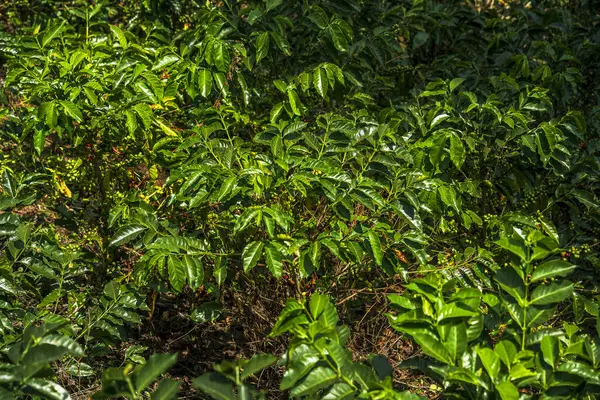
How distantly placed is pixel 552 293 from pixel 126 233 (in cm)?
177

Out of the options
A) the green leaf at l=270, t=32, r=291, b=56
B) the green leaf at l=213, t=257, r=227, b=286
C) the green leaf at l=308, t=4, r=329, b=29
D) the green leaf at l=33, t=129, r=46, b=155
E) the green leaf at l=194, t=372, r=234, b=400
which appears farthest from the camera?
the green leaf at l=308, t=4, r=329, b=29

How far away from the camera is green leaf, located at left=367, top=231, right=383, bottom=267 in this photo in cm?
274

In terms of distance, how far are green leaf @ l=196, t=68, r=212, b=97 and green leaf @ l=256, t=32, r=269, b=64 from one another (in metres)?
0.29

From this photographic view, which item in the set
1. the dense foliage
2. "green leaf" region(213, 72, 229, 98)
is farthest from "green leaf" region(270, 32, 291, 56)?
"green leaf" region(213, 72, 229, 98)

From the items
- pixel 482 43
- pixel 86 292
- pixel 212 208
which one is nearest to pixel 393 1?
pixel 482 43

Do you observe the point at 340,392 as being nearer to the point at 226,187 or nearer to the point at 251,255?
the point at 251,255

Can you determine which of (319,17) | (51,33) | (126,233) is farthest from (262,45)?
(126,233)

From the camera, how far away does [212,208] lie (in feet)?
11.4

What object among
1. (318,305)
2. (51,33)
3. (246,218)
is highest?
(51,33)

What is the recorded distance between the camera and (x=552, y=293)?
2.11 metres

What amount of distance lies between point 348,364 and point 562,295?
684 millimetres

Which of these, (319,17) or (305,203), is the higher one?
(319,17)

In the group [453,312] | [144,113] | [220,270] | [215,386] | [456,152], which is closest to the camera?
[215,386]

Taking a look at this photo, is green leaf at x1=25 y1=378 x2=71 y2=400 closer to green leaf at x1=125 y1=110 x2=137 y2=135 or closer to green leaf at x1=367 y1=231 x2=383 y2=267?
green leaf at x1=367 y1=231 x2=383 y2=267
